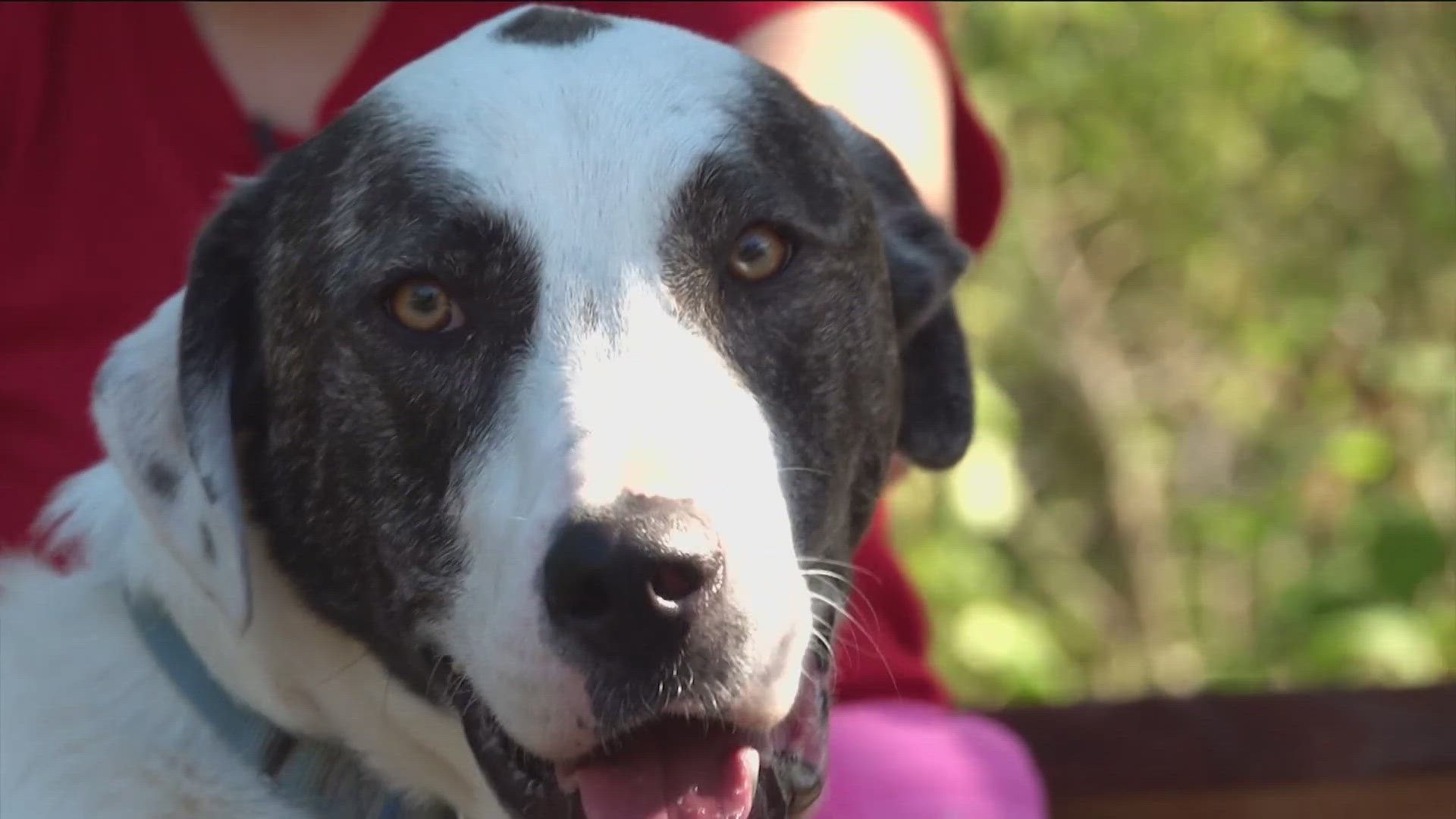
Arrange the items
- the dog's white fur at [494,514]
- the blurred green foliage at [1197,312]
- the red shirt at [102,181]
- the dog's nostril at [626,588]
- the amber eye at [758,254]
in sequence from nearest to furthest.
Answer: the dog's nostril at [626,588] < the dog's white fur at [494,514] < the amber eye at [758,254] < the red shirt at [102,181] < the blurred green foliage at [1197,312]

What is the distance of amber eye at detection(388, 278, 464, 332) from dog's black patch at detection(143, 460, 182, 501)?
0.97 ft

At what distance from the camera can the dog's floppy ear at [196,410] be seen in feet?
6.24

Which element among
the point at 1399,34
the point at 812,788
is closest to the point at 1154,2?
the point at 1399,34

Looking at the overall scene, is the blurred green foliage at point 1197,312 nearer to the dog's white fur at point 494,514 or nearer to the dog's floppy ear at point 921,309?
the dog's floppy ear at point 921,309

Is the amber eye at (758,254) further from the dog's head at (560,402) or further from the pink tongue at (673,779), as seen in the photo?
the pink tongue at (673,779)

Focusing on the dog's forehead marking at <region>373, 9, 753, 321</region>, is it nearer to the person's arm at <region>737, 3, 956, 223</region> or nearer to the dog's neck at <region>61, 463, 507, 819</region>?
the dog's neck at <region>61, 463, 507, 819</region>

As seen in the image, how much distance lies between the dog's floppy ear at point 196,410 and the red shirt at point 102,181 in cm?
59

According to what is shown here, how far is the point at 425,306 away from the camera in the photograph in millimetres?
1896

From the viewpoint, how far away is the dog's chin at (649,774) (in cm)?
172

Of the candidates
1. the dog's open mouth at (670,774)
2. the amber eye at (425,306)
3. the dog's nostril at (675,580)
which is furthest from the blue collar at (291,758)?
the dog's nostril at (675,580)

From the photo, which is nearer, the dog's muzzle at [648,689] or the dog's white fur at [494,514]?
the dog's muzzle at [648,689]

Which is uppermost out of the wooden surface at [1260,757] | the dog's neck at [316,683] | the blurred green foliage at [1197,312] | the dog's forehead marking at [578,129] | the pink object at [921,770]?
the dog's forehead marking at [578,129]

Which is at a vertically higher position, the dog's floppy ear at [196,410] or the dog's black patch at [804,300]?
the dog's black patch at [804,300]

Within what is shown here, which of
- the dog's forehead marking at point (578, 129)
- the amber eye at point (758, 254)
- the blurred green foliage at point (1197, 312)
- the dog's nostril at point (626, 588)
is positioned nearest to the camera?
the dog's nostril at point (626, 588)
